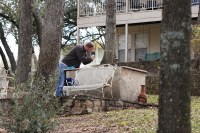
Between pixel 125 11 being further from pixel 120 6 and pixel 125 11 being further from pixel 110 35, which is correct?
pixel 110 35

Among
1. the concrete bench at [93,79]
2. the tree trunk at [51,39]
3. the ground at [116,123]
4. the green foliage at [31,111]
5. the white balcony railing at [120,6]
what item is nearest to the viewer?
the green foliage at [31,111]

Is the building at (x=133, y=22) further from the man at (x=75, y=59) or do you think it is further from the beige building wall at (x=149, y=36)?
the man at (x=75, y=59)

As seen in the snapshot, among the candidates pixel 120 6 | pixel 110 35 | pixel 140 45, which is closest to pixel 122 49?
pixel 140 45

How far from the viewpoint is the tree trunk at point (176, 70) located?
4.23m

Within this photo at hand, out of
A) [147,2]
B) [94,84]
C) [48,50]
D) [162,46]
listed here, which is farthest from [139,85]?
[147,2]

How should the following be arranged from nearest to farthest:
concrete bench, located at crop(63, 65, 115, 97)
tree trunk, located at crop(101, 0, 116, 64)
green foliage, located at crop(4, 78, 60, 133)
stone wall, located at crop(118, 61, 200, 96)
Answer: green foliage, located at crop(4, 78, 60, 133) < concrete bench, located at crop(63, 65, 115, 97) < stone wall, located at crop(118, 61, 200, 96) < tree trunk, located at crop(101, 0, 116, 64)

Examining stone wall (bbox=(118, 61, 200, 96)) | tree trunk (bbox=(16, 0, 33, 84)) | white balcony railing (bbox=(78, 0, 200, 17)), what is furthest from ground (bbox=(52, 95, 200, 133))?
white balcony railing (bbox=(78, 0, 200, 17))

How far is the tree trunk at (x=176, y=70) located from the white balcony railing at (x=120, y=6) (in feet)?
58.6

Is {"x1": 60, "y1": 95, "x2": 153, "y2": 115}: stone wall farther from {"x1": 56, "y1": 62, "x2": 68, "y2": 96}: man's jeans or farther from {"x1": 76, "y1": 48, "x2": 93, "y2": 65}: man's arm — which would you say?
{"x1": 76, "y1": 48, "x2": 93, "y2": 65}: man's arm

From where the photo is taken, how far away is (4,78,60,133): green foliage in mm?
6383

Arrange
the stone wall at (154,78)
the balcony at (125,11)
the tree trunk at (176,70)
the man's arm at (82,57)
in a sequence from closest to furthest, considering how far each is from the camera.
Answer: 1. the tree trunk at (176,70)
2. the man's arm at (82,57)
3. the stone wall at (154,78)
4. the balcony at (125,11)

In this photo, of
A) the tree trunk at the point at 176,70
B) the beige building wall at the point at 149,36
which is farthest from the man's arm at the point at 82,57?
the beige building wall at the point at 149,36

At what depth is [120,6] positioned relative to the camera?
941 inches

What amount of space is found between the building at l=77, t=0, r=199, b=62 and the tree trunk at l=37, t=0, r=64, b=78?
11718 millimetres
